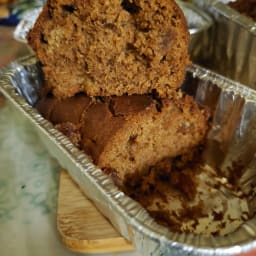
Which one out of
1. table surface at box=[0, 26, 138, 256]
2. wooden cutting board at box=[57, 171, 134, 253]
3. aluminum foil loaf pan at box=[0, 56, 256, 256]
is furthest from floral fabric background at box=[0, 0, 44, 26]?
wooden cutting board at box=[57, 171, 134, 253]

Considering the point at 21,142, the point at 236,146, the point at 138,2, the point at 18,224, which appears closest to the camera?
the point at 138,2

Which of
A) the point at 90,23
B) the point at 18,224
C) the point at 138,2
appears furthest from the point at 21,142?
the point at 138,2

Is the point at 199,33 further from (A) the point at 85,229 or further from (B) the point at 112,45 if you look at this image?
(A) the point at 85,229

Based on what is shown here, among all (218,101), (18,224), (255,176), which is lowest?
(18,224)

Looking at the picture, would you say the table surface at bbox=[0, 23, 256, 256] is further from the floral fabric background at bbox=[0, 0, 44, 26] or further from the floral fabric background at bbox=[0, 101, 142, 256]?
the floral fabric background at bbox=[0, 0, 44, 26]

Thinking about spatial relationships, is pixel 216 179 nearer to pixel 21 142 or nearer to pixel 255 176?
pixel 255 176

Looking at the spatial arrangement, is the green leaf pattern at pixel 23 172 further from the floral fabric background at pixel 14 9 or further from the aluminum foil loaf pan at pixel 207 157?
the floral fabric background at pixel 14 9
